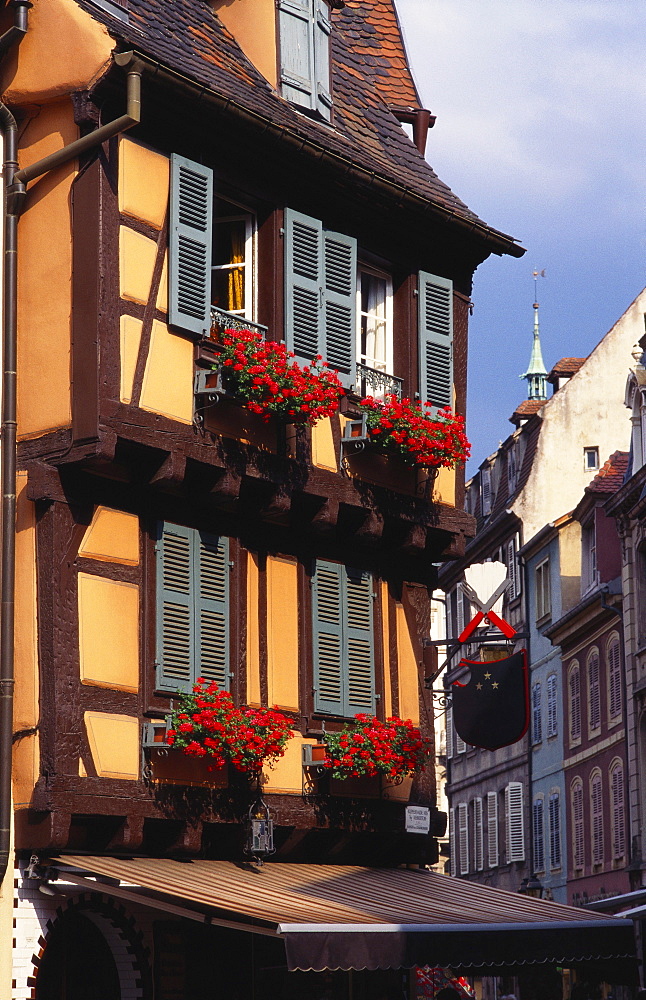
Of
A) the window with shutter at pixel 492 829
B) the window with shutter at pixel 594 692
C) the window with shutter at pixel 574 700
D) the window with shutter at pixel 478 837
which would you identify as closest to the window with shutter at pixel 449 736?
the window with shutter at pixel 478 837

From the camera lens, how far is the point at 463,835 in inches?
2051

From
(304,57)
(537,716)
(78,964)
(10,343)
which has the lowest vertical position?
(78,964)

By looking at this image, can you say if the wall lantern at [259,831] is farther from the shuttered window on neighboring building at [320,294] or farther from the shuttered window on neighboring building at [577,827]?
the shuttered window on neighboring building at [577,827]

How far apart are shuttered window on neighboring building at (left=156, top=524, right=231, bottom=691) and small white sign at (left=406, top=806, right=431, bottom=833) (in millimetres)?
2675

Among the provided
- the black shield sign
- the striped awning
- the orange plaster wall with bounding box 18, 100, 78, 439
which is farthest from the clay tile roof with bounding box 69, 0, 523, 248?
the striped awning

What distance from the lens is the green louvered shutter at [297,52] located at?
60.6 feet

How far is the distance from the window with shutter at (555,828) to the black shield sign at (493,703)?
26812mm

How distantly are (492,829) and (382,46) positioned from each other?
3135 centimetres

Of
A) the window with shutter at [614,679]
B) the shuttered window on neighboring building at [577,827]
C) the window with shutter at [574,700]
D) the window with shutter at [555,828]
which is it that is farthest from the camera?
the window with shutter at [555,828]

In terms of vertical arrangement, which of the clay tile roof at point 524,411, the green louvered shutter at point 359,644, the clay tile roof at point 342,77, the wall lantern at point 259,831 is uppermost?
the clay tile roof at point 524,411

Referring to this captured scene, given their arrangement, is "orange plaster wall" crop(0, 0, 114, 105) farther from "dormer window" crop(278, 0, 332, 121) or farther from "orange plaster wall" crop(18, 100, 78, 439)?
"dormer window" crop(278, 0, 332, 121)

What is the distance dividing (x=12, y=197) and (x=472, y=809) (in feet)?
126

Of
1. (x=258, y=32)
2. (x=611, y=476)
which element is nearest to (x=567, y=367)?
(x=611, y=476)

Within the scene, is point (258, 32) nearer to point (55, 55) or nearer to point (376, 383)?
point (55, 55)
